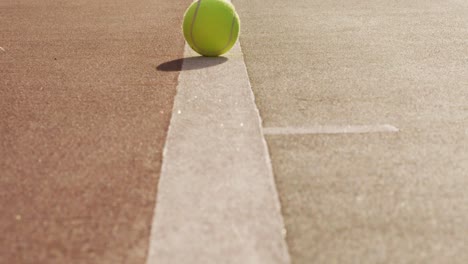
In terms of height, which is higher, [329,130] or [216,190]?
[216,190]

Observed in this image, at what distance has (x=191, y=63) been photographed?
8141mm

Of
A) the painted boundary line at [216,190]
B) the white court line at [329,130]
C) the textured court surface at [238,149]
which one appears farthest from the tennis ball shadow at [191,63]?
the white court line at [329,130]

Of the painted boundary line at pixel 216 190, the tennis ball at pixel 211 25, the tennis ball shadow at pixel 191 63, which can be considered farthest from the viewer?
the tennis ball at pixel 211 25

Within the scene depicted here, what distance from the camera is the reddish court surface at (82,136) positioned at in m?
3.99

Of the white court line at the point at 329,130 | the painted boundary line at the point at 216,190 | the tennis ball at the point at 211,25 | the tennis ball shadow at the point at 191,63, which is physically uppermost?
the painted boundary line at the point at 216,190

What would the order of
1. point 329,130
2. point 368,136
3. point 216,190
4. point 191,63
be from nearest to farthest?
point 216,190 → point 368,136 → point 329,130 → point 191,63

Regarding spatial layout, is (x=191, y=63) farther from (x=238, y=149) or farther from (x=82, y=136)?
(x=238, y=149)

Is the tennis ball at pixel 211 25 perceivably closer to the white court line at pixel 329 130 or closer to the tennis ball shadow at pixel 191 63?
the tennis ball shadow at pixel 191 63

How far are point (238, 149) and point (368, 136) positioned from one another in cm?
95

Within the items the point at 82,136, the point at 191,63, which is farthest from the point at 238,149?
the point at 191,63

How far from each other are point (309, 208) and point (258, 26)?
665 cm

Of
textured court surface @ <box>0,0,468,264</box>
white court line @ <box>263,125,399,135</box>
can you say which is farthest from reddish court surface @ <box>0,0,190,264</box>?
white court line @ <box>263,125,399,135</box>

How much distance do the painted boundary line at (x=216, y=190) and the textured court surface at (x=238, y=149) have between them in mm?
12

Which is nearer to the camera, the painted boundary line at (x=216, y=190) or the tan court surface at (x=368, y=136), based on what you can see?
the painted boundary line at (x=216, y=190)
